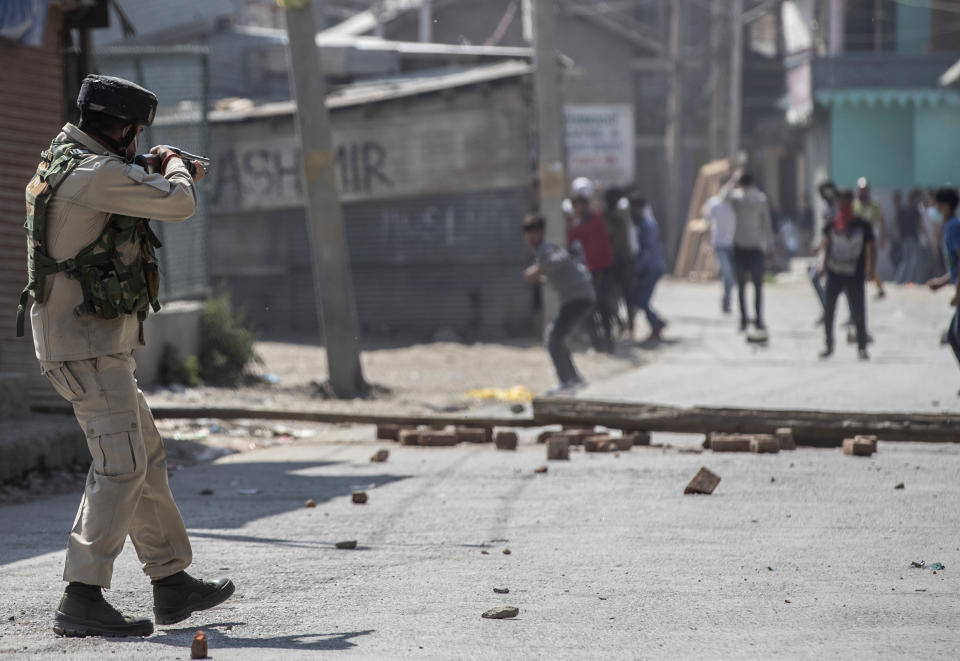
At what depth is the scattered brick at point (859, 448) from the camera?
301 inches

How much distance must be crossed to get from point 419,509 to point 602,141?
25.7 metres

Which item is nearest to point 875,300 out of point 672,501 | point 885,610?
point 672,501

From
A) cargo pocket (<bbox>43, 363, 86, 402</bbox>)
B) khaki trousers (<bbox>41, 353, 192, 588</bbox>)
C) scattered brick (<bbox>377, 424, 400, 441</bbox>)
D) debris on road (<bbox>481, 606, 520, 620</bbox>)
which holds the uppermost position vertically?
cargo pocket (<bbox>43, 363, 86, 402</bbox>)

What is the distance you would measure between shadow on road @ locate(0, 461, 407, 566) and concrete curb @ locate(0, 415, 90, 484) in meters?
0.34

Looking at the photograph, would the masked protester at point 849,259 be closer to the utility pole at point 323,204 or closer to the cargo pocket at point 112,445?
the utility pole at point 323,204

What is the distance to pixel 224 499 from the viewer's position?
7.02m

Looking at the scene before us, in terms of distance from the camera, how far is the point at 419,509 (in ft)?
21.4

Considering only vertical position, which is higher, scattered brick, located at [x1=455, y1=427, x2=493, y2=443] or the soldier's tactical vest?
the soldier's tactical vest

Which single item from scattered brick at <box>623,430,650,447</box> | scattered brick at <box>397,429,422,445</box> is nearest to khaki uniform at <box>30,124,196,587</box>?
scattered brick at <box>397,429,422,445</box>

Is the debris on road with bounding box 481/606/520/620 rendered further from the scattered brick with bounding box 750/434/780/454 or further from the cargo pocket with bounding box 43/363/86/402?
the scattered brick with bounding box 750/434/780/454

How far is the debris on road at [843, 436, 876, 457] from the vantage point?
7.65 meters

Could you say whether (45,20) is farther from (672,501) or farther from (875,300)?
(875,300)

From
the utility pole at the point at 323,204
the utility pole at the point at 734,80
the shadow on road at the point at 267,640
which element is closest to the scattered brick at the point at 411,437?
the utility pole at the point at 323,204

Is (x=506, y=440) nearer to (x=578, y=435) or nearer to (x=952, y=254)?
(x=578, y=435)
